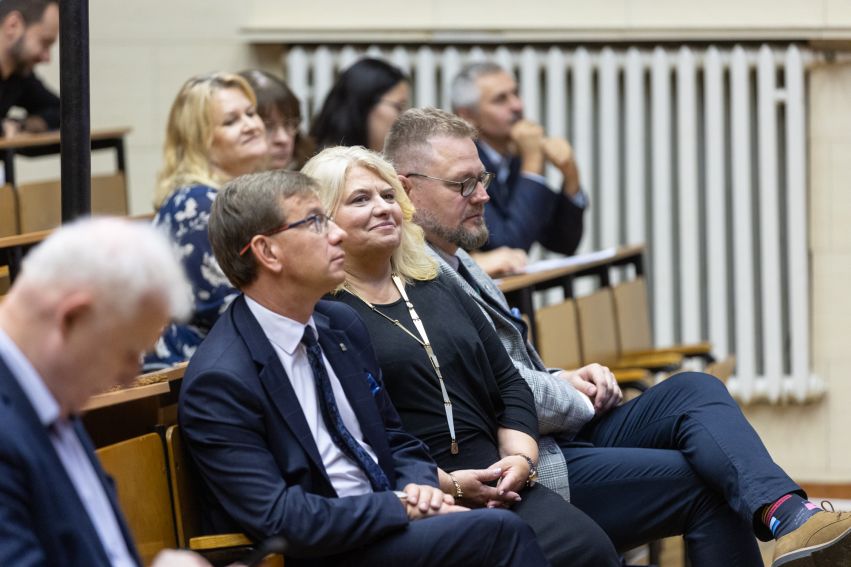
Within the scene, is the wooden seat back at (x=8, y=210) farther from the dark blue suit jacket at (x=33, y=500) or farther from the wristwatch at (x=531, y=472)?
the dark blue suit jacket at (x=33, y=500)

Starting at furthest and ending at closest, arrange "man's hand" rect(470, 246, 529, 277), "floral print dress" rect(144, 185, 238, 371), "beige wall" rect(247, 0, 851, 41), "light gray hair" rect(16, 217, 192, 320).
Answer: "beige wall" rect(247, 0, 851, 41)
"man's hand" rect(470, 246, 529, 277)
"floral print dress" rect(144, 185, 238, 371)
"light gray hair" rect(16, 217, 192, 320)

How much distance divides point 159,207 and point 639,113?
277 centimetres

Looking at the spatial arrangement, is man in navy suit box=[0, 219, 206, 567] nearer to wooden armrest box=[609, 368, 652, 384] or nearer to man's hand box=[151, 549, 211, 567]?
man's hand box=[151, 549, 211, 567]

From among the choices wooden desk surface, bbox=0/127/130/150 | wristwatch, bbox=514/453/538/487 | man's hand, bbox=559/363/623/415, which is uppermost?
wooden desk surface, bbox=0/127/130/150

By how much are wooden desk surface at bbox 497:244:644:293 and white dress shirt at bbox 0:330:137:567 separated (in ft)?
6.92

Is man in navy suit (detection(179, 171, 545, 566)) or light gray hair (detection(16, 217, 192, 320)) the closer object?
light gray hair (detection(16, 217, 192, 320))

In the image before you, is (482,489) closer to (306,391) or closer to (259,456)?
(306,391)

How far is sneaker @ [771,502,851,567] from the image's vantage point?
256 cm

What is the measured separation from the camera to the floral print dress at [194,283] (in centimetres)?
317

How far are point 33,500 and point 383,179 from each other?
142 cm

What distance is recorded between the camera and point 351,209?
2.70 m

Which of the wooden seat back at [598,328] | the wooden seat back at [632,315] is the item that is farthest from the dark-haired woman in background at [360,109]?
the wooden seat back at [632,315]

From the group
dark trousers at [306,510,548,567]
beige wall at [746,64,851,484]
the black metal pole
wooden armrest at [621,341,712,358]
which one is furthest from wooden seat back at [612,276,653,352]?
the black metal pole

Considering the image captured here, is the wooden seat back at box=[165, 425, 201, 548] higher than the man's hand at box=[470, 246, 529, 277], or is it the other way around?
the man's hand at box=[470, 246, 529, 277]
